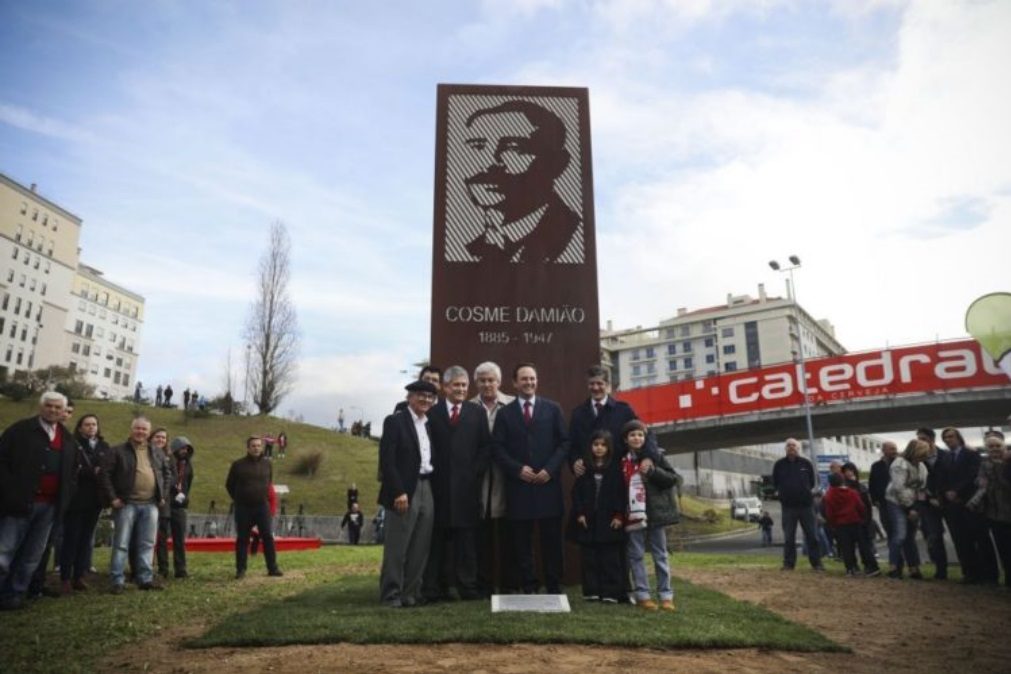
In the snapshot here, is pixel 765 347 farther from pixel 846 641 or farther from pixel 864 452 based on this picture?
pixel 846 641

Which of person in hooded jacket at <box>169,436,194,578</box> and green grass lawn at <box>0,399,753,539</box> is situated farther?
green grass lawn at <box>0,399,753,539</box>

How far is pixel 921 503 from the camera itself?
9.31 metres

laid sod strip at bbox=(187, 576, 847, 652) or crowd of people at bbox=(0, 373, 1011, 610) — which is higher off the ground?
crowd of people at bbox=(0, 373, 1011, 610)

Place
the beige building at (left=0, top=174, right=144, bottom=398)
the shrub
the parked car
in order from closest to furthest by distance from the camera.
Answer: the shrub, the parked car, the beige building at (left=0, top=174, right=144, bottom=398)

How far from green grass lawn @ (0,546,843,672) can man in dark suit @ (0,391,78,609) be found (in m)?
0.40

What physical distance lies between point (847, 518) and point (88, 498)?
34.6 feet

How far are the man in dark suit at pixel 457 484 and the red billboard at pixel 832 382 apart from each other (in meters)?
26.3

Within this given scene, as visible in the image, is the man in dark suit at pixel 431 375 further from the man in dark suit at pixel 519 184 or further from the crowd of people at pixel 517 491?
the man in dark suit at pixel 519 184

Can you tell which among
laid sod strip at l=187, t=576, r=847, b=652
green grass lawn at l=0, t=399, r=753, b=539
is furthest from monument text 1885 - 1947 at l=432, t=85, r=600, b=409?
green grass lawn at l=0, t=399, r=753, b=539

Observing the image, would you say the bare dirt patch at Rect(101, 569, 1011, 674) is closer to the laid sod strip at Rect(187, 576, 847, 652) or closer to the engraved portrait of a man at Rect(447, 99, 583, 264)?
the laid sod strip at Rect(187, 576, 847, 652)

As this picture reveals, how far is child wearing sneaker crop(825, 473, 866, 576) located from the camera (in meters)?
9.97

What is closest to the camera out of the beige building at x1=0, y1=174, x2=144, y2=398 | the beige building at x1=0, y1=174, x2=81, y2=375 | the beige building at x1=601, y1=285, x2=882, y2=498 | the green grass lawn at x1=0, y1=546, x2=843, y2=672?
the green grass lawn at x1=0, y1=546, x2=843, y2=672

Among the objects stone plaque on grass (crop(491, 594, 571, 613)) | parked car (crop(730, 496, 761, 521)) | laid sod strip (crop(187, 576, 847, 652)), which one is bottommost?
laid sod strip (crop(187, 576, 847, 652))

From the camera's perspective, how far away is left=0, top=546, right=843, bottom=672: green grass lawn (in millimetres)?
4414
